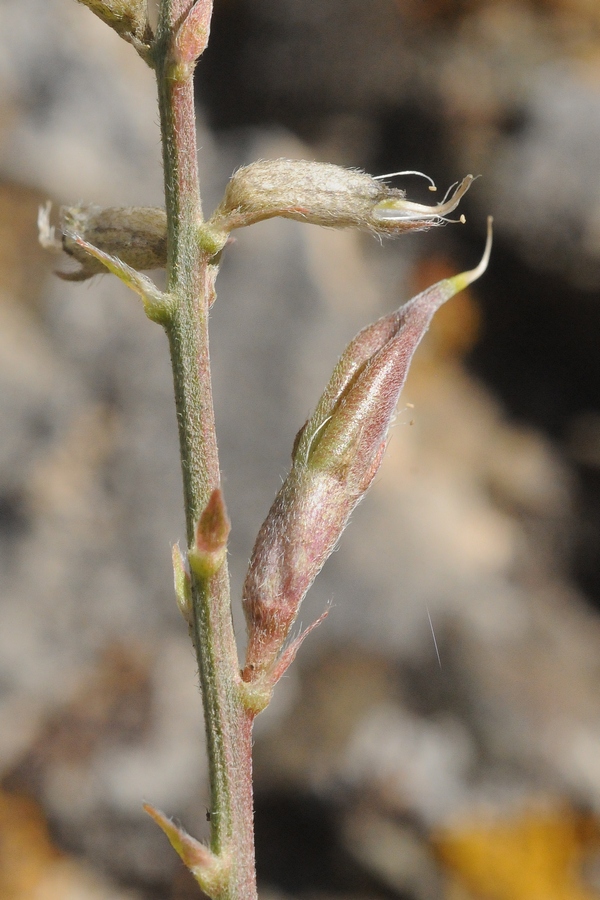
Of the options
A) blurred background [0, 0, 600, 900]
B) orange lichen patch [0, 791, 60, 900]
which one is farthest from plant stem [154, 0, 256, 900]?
orange lichen patch [0, 791, 60, 900]

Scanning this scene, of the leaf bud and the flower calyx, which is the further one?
the flower calyx

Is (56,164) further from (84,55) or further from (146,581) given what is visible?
(146,581)

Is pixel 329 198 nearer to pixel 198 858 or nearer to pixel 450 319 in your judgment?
pixel 198 858

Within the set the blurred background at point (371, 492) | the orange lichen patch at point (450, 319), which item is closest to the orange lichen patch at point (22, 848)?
the blurred background at point (371, 492)

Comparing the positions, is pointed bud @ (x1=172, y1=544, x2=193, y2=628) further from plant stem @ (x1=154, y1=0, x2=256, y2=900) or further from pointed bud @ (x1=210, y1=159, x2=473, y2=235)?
pointed bud @ (x1=210, y1=159, x2=473, y2=235)

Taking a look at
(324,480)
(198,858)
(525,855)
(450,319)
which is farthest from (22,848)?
(324,480)

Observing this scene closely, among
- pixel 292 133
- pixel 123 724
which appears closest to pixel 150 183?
pixel 292 133
